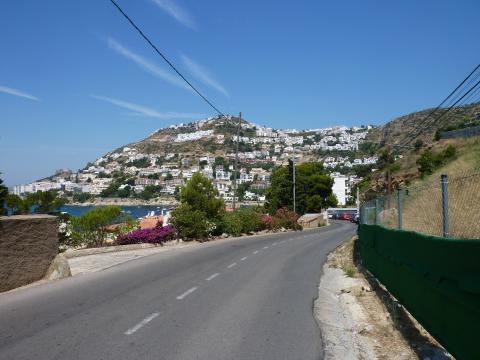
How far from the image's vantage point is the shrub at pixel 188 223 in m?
29.3

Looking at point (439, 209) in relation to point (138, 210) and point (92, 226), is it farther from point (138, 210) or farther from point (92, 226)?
point (138, 210)

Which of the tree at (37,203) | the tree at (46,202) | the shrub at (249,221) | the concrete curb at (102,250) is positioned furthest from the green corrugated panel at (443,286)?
the shrub at (249,221)

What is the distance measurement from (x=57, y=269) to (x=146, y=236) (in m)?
12.5

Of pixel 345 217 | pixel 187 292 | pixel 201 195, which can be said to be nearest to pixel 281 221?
pixel 201 195

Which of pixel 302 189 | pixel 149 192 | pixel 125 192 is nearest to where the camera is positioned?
pixel 302 189

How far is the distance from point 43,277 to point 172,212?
17089 millimetres

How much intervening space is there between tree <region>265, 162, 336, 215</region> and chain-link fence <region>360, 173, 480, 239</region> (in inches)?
2073

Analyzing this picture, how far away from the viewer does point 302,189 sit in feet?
260

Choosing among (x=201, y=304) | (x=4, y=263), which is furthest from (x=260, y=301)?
(x=4, y=263)

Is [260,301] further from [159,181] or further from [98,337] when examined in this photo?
[159,181]

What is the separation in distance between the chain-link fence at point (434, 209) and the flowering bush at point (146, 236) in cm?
1205

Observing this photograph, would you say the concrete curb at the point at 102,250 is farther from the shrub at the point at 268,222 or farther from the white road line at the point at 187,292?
the shrub at the point at 268,222

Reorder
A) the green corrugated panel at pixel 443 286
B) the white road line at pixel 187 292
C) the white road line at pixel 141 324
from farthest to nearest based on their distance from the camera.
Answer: the white road line at pixel 187 292, the white road line at pixel 141 324, the green corrugated panel at pixel 443 286

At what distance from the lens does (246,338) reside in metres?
7.39
